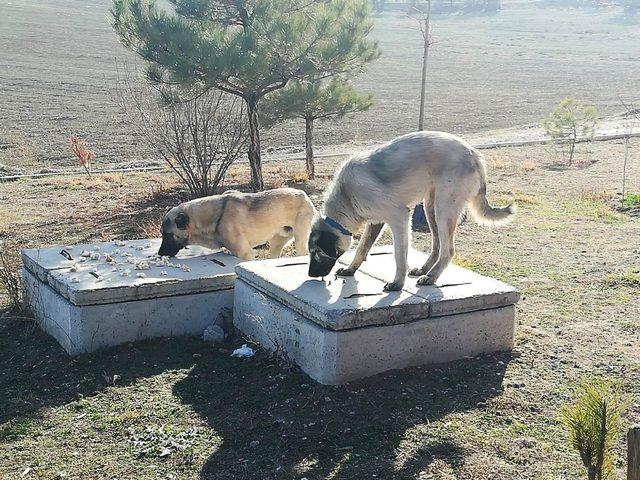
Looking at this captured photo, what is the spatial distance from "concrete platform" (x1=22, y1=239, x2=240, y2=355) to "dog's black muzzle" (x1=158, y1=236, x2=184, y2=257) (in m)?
0.14

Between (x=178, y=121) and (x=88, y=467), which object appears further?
(x=178, y=121)

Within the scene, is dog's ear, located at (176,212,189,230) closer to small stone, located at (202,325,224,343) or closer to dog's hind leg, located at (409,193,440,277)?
small stone, located at (202,325,224,343)

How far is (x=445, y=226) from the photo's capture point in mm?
7086

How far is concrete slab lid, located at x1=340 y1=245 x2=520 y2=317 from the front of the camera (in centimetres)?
665

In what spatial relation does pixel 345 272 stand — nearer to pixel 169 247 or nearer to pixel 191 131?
pixel 169 247

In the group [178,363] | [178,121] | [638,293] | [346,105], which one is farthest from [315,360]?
[346,105]

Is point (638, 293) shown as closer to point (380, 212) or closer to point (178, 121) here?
point (380, 212)

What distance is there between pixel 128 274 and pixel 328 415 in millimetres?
2767

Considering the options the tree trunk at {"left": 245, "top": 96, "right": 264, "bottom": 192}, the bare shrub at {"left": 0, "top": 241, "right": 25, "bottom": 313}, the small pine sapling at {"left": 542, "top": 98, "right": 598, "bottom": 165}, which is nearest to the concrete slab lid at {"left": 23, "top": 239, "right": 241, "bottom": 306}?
the bare shrub at {"left": 0, "top": 241, "right": 25, "bottom": 313}

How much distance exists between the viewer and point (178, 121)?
14.3 meters

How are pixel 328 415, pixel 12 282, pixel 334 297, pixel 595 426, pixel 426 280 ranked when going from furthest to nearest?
pixel 12 282 → pixel 426 280 → pixel 334 297 → pixel 328 415 → pixel 595 426

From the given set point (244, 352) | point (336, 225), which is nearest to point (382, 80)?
point (336, 225)

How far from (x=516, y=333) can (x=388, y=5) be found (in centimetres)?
11109

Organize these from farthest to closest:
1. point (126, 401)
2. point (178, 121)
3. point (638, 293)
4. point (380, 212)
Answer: point (178, 121) → point (638, 293) → point (380, 212) → point (126, 401)
